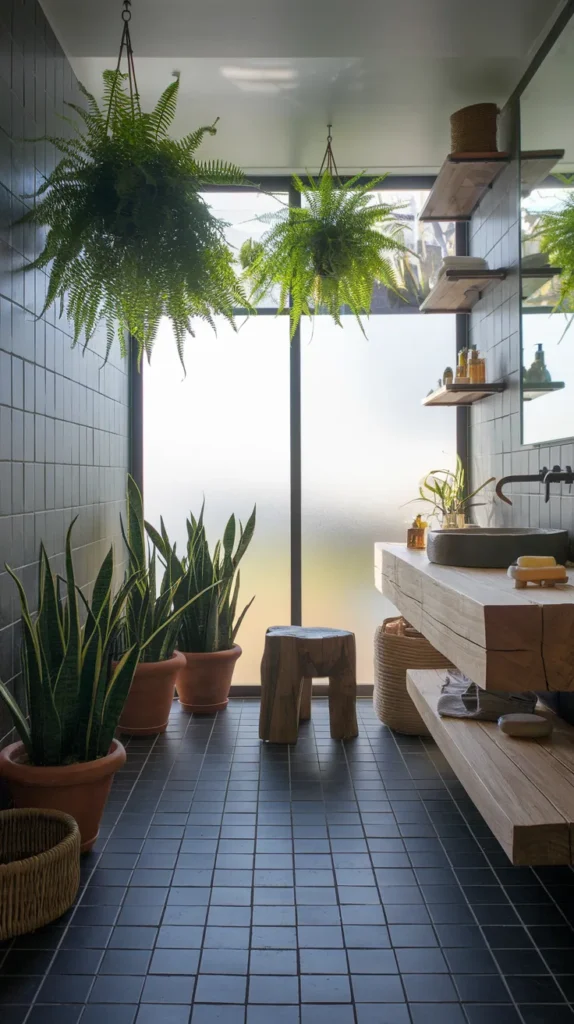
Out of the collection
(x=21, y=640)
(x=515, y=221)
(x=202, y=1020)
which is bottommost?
(x=202, y=1020)

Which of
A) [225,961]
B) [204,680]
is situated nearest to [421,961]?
[225,961]

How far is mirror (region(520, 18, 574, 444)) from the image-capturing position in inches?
94.9

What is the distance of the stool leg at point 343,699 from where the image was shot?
3.17 meters

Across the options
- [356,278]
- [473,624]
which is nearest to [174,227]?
[356,278]

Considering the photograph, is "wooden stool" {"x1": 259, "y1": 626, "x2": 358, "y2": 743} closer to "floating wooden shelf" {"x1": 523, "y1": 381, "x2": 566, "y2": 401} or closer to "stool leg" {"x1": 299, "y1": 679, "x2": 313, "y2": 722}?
"stool leg" {"x1": 299, "y1": 679, "x2": 313, "y2": 722}

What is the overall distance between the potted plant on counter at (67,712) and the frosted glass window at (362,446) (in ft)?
5.91

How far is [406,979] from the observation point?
164 cm

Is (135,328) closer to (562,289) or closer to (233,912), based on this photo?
(562,289)

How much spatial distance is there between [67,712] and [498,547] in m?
1.23

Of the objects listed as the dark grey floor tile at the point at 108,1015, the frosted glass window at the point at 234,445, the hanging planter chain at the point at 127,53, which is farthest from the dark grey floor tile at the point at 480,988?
the frosted glass window at the point at 234,445

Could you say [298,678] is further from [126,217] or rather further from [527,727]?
[126,217]

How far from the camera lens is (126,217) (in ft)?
7.40

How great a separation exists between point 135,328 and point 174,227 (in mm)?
324

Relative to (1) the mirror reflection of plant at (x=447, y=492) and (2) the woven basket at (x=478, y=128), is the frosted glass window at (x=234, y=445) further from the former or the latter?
(2) the woven basket at (x=478, y=128)
